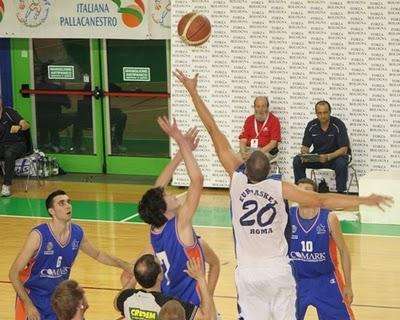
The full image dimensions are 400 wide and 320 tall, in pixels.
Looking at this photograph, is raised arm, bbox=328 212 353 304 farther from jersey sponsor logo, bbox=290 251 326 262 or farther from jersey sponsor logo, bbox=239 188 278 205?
jersey sponsor logo, bbox=239 188 278 205

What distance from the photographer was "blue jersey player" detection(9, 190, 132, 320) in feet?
27.5

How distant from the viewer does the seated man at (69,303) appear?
21.4 ft

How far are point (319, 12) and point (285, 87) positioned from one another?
4.44ft

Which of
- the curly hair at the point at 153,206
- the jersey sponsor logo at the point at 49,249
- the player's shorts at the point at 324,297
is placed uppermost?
the curly hair at the point at 153,206

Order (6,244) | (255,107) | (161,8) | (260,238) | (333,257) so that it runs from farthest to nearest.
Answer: (161,8) → (255,107) → (6,244) → (333,257) → (260,238)

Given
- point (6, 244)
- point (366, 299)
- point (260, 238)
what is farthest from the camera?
point (6, 244)

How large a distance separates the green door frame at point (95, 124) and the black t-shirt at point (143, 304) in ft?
36.6

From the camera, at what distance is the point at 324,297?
880 centimetres

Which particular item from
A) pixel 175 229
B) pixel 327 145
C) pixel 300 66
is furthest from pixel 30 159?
pixel 175 229

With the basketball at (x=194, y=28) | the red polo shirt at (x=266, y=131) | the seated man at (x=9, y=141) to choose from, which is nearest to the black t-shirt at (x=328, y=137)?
the red polo shirt at (x=266, y=131)

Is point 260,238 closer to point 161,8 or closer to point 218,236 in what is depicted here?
point 218,236

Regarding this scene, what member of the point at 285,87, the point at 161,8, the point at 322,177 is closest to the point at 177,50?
the point at 161,8

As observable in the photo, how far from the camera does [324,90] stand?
16.2 m

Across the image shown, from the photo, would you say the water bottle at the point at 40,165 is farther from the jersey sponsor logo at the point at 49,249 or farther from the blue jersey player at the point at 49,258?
the jersey sponsor logo at the point at 49,249
